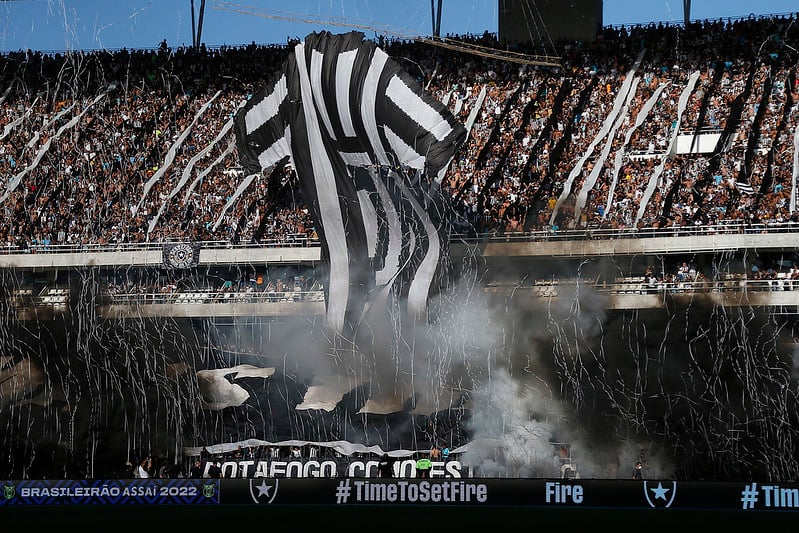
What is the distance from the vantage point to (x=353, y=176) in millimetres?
24406

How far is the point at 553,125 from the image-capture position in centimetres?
3078

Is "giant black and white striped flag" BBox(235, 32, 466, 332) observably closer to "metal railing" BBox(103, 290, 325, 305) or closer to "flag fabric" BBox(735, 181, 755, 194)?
"metal railing" BBox(103, 290, 325, 305)

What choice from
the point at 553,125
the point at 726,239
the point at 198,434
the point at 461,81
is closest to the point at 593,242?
the point at 726,239

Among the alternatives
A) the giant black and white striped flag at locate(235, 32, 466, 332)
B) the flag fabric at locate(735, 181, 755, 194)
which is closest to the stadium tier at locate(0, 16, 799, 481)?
the giant black and white striped flag at locate(235, 32, 466, 332)

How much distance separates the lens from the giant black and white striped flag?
23.0 metres

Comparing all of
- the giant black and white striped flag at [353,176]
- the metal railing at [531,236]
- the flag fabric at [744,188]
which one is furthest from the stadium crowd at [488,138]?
the giant black and white striped flag at [353,176]

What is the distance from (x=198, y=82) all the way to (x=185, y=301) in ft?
32.5

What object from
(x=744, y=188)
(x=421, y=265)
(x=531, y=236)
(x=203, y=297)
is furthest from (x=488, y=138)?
(x=203, y=297)

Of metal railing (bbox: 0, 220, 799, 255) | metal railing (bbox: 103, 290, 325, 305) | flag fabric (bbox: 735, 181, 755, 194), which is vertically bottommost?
metal railing (bbox: 103, 290, 325, 305)

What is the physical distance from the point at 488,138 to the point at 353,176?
7905 millimetres

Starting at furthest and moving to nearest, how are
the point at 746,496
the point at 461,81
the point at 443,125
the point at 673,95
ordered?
the point at 461,81, the point at 673,95, the point at 443,125, the point at 746,496

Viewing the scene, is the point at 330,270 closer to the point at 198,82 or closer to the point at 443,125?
the point at 443,125

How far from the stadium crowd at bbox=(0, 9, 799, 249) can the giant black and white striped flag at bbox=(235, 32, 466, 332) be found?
2393 mm

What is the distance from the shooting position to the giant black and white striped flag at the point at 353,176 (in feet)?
75.6
